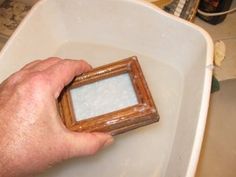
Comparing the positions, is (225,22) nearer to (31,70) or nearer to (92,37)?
(92,37)

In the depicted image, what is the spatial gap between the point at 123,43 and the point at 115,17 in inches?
2.8

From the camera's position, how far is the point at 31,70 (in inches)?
18.3

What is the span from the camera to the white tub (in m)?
0.54

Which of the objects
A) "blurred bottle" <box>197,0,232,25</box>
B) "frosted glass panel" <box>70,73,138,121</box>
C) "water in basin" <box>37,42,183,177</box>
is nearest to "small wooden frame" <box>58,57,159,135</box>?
"frosted glass panel" <box>70,73,138,121</box>

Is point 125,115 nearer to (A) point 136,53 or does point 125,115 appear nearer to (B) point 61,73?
(B) point 61,73

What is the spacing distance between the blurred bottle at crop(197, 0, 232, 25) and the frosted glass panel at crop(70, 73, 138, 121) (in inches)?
12.5

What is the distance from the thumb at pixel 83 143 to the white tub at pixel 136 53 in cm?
14

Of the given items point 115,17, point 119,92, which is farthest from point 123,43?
point 119,92

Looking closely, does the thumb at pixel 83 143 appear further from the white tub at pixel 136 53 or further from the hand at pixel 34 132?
the white tub at pixel 136 53

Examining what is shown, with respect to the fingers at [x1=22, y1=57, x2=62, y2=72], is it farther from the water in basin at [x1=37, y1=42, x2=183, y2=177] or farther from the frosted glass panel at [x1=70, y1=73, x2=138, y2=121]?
the water in basin at [x1=37, y1=42, x2=183, y2=177]

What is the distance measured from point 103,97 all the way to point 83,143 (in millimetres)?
111

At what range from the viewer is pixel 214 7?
2.28 ft

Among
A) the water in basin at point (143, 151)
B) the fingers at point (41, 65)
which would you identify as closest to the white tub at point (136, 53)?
the water in basin at point (143, 151)

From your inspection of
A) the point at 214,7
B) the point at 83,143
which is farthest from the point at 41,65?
the point at 214,7
